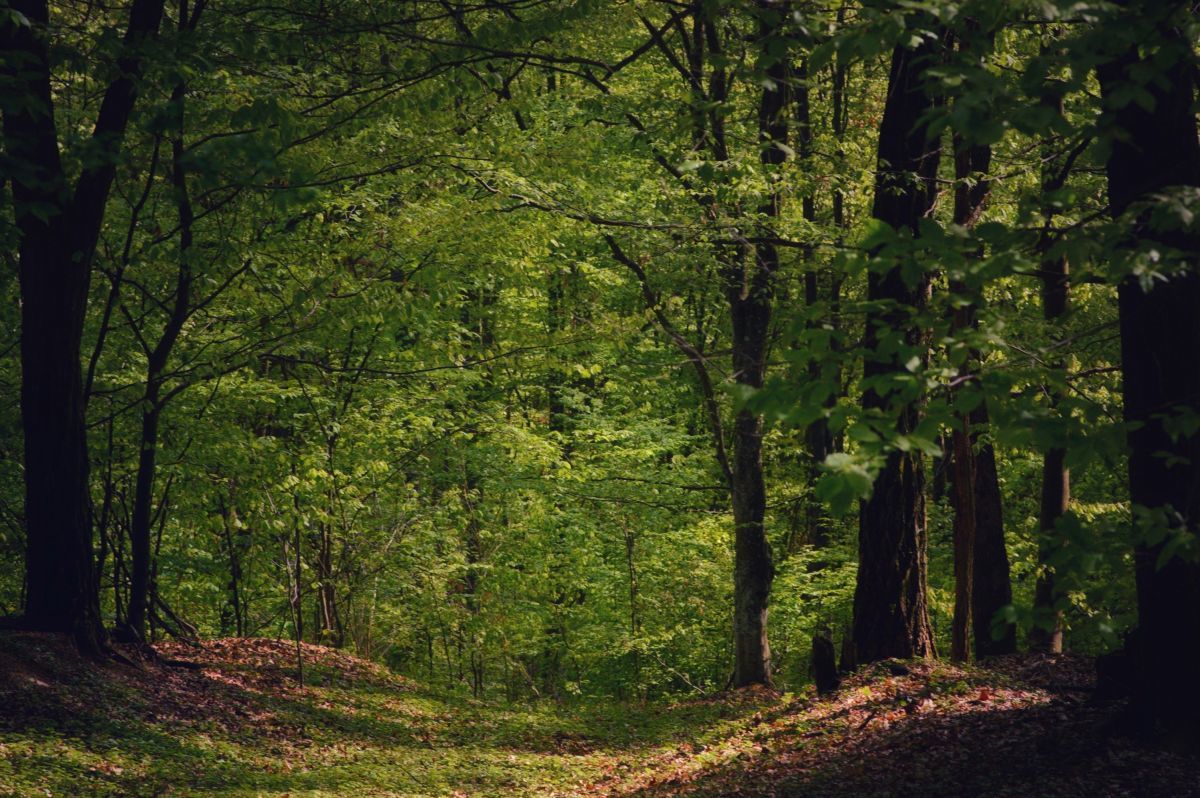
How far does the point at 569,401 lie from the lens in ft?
69.7

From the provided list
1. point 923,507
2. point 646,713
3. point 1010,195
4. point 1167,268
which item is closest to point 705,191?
point 1010,195

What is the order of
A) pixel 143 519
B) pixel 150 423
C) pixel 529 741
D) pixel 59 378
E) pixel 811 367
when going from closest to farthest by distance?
pixel 59 378, pixel 150 423, pixel 143 519, pixel 529 741, pixel 811 367

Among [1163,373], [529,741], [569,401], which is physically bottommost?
[529,741]

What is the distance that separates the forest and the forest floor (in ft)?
0.21

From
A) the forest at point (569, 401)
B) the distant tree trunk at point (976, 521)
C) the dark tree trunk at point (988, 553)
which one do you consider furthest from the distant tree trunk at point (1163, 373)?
the dark tree trunk at point (988, 553)

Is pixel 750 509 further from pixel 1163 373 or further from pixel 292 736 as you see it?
pixel 1163 373

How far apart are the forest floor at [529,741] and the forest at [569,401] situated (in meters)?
0.06

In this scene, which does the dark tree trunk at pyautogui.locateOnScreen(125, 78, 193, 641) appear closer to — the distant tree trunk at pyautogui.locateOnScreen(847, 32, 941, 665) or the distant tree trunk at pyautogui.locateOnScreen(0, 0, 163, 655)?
the distant tree trunk at pyautogui.locateOnScreen(0, 0, 163, 655)

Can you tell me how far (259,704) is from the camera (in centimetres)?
1093

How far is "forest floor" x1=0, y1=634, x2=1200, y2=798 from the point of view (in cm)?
680

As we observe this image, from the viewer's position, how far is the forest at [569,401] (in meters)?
4.21

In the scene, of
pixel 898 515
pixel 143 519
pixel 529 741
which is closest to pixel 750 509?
pixel 529 741

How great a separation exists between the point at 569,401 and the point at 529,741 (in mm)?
10106

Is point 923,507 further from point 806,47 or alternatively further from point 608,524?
point 608,524
